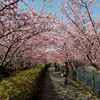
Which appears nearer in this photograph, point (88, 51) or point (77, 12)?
point (88, 51)

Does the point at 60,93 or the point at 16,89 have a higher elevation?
the point at 16,89

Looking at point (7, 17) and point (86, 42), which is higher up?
point (7, 17)

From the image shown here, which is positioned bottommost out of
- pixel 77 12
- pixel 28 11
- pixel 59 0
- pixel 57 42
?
pixel 57 42

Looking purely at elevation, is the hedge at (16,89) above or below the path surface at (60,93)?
above

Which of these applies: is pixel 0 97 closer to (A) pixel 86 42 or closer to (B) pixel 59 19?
(A) pixel 86 42

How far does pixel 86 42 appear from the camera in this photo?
225 inches

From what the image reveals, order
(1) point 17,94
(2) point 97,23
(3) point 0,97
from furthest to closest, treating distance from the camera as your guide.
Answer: (2) point 97,23 < (1) point 17,94 < (3) point 0,97

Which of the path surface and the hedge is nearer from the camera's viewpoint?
the hedge

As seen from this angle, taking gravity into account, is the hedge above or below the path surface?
above

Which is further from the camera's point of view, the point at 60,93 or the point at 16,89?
the point at 60,93

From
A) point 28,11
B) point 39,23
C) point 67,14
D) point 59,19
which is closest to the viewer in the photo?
point 28,11

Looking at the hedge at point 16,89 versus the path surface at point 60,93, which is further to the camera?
the path surface at point 60,93

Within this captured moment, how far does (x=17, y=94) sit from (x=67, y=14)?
16.5 ft

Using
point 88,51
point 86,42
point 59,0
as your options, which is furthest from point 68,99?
point 59,0
